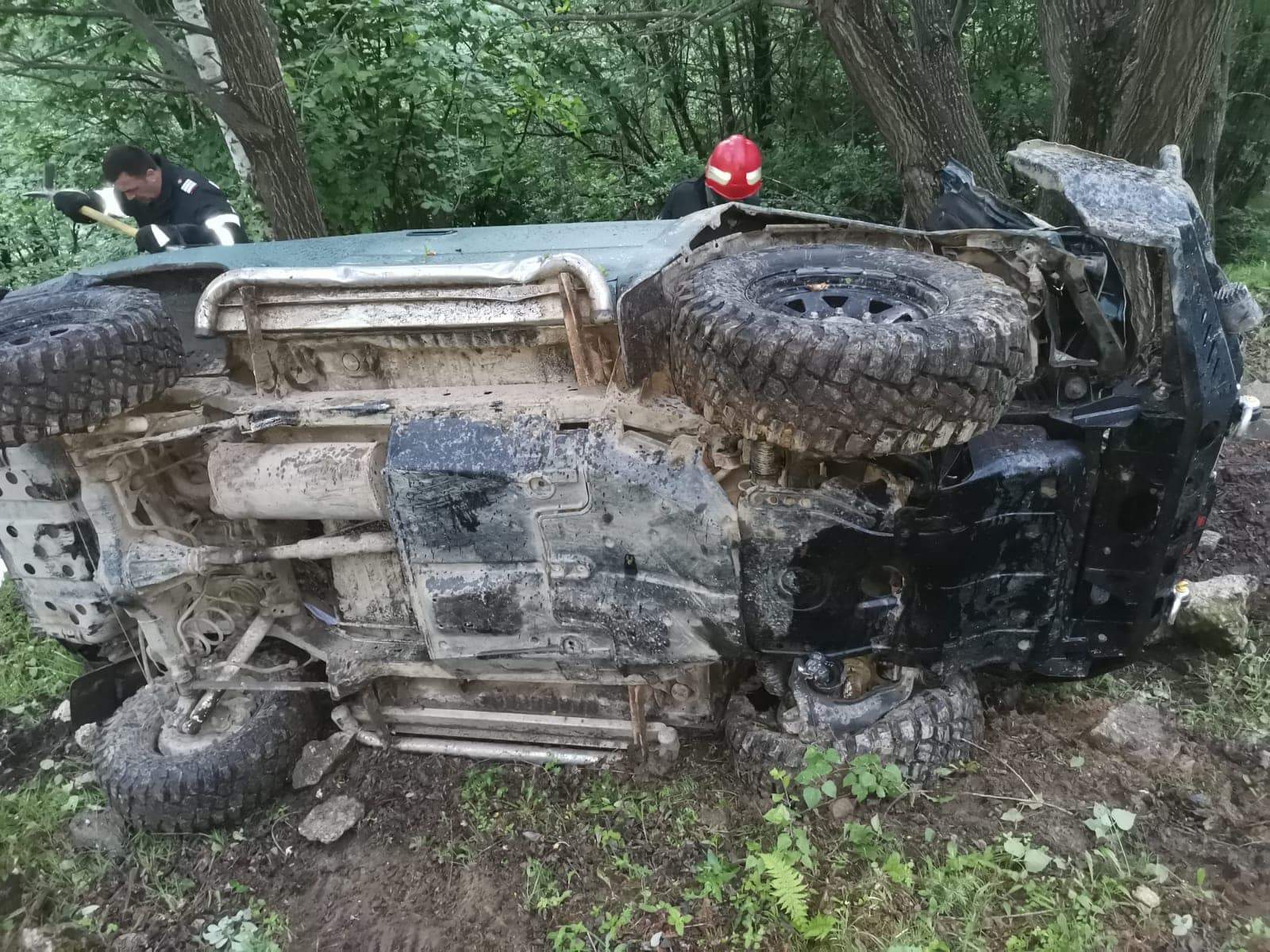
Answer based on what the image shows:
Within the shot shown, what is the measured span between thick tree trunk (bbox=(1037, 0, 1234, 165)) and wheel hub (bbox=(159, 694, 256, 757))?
17.1ft

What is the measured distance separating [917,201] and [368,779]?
16.4ft

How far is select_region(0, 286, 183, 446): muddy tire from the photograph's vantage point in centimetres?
222

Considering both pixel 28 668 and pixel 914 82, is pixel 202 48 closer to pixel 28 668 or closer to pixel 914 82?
pixel 28 668

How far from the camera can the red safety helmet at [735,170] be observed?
4340 mm

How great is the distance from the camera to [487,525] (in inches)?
97.1

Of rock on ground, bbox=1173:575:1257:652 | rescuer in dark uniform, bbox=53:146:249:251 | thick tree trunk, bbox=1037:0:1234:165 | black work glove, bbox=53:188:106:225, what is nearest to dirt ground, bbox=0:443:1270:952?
rock on ground, bbox=1173:575:1257:652

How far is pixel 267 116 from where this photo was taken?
5.65 meters

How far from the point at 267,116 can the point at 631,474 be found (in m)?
4.81

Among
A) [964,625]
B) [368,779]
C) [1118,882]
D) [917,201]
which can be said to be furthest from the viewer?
[917,201]

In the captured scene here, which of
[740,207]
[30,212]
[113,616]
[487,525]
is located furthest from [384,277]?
[30,212]

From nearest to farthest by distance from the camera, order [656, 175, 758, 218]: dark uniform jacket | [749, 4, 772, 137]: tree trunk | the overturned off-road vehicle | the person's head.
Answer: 1. the overturned off-road vehicle
2. [656, 175, 758, 218]: dark uniform jacket
3. the person's head
4. [749, 4, 772, 137]: tree trunk

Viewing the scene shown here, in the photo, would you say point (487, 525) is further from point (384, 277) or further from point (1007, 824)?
point (1007, 824)

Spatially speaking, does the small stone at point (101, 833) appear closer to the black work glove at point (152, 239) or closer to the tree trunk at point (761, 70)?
the black work glove at point (152, 239)

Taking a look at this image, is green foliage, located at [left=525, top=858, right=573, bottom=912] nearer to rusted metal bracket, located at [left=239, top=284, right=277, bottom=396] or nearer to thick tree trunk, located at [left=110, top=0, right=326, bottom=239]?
rusted metal bracket, located at [left=239, top=284, right=277, bottom=396]
